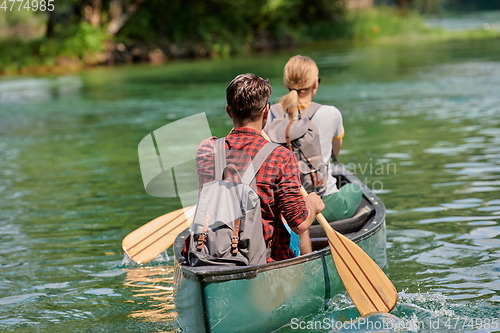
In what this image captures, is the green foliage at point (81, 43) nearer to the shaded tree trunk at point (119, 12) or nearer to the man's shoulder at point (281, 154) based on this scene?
the shaded tree trunk at point (119, 12)

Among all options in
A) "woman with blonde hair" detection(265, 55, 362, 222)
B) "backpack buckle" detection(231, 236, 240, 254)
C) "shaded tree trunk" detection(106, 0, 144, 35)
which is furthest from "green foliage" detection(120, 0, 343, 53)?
"backpack buckle" detection(231, 236, 240, 254)

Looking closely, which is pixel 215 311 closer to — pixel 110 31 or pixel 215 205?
pixel 215 205

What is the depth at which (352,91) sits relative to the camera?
16719 millimetres

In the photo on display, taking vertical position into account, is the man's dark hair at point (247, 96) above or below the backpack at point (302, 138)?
above

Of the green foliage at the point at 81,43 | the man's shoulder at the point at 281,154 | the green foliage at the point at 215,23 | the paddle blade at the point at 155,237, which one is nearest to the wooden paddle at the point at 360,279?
the man's shoulder at the point at 281,154

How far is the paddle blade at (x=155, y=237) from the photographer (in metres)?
6.02

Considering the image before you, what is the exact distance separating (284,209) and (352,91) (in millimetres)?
12955

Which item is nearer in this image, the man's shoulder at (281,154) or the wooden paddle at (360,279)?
the man's shoulder at (281,154)

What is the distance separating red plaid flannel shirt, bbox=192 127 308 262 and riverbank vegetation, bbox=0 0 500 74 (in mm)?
24844

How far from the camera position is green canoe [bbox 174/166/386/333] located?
394 centimetres

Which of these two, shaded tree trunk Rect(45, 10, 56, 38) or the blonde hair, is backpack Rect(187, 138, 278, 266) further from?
shaded tree trunk Rect(45, 10, 56, 38)

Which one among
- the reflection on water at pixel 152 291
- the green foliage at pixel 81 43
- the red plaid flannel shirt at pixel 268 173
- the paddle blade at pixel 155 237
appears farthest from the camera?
the green foliage at pixel 81 43

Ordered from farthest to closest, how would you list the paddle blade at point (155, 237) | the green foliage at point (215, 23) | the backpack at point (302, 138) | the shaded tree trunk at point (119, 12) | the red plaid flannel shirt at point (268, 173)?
the green foliage at point (215, 23) → the shaded tree trunk at point (119, 12) → the paddle blade at point (155, 237) → the backpack at point (302, 138) → the red plaid flannel shirt at point (268, 173)

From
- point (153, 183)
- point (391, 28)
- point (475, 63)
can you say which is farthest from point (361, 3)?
point (153, 183)
